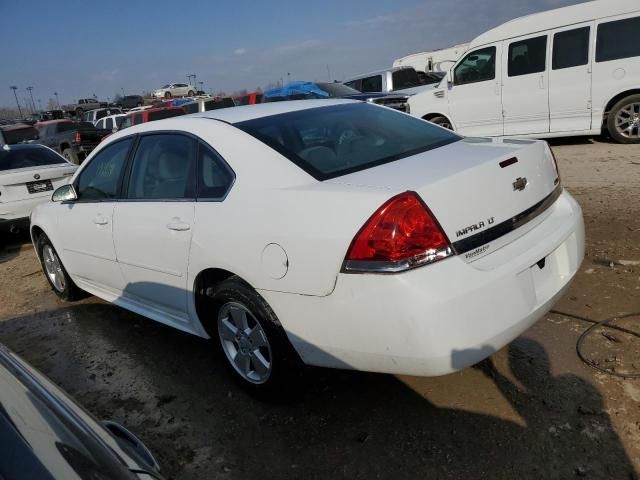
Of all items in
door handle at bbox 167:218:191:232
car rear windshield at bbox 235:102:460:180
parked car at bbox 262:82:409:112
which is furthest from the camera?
parked car at bbox 262:82:409:112

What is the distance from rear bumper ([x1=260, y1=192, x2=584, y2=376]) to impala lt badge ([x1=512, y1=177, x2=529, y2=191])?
0.24m

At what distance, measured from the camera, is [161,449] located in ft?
9.15

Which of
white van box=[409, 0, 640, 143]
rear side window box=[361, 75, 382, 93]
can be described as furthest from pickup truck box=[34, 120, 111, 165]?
white van box=[409, 0, 640, 143]

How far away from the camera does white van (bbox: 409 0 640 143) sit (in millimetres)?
8727

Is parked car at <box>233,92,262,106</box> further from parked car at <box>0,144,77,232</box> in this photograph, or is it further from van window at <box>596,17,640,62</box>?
van window at <box>596,17,640,62</box>

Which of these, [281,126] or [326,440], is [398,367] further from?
[281,126]

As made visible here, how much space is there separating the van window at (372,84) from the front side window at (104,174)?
11.5m

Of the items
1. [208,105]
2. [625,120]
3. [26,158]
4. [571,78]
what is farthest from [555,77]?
[208,105]

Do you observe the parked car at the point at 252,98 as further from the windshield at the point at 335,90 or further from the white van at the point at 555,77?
the white van at the point at 555,77

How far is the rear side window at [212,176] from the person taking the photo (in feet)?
9.75

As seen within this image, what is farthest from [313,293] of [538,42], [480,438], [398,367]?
[538,42]

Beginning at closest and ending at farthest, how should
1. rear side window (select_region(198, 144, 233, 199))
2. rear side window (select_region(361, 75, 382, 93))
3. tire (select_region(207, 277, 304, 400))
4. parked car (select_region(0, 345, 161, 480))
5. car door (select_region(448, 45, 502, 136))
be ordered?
parked car (select_region(0, 345, 161, 480)) < tire (select_region(207, 277, 304, 400)) < rear side window (select_region(198, 144, 233, 199)) < car door (select_region(448, 45, 502, 136)) < rear side window (select_region(361, 75, 382, 93))

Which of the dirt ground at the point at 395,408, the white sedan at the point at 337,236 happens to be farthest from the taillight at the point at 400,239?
the dirt ground at the point at 395,408

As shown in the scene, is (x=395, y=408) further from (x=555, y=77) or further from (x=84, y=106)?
(x=84, y=106)
